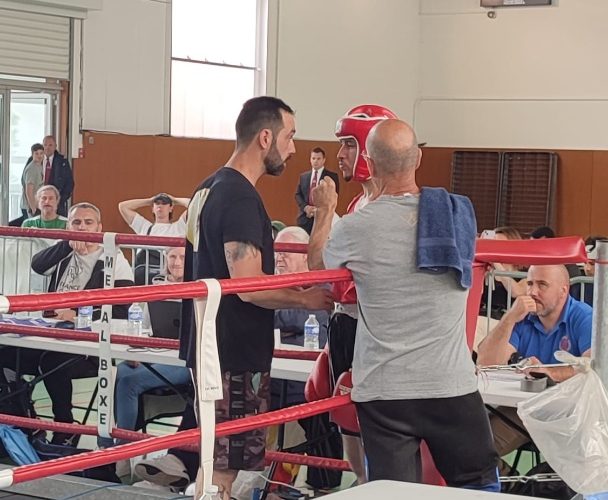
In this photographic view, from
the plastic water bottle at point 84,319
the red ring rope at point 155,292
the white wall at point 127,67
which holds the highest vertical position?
the white wall at point 127,67

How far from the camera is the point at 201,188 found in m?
→ 3.21

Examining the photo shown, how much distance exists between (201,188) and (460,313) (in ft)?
2.77

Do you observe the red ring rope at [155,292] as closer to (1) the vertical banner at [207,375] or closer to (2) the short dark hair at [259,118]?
(1) the vertical banner at [207,375]

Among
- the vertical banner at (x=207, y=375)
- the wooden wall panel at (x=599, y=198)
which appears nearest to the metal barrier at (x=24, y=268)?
the vertical banner at (x=207, y=375)

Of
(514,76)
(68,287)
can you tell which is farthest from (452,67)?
(68,287)

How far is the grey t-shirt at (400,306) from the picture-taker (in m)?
2.85

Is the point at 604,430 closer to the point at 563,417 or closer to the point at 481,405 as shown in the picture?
the point at 563,417

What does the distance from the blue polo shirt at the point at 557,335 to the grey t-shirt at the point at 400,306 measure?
5.32 ft

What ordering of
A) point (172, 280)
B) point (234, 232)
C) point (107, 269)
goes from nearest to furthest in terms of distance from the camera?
point (234, 232)
point (107, 269)
point (172, 280)

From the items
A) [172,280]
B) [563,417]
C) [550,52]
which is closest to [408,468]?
[563,417]

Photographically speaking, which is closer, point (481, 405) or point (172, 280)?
point (481, 405)

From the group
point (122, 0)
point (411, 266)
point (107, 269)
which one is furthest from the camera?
point (122, 0)

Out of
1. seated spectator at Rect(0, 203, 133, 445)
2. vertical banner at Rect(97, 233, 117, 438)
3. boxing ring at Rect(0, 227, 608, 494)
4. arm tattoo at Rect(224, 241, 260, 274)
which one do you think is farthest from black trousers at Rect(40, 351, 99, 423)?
arm tattoo at Rect(224, 241, 260, 274)

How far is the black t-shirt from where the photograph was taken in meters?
3.08
